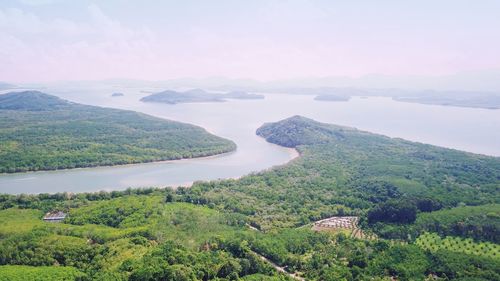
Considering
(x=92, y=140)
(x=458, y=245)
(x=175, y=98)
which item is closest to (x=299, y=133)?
(x=92, y=140)

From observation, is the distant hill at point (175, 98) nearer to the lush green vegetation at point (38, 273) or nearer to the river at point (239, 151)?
the river at point (239, 151)

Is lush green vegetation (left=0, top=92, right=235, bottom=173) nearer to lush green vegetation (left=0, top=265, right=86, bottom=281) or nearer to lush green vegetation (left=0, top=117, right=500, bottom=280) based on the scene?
lush green vegetation (left=0, top=117, right=500, bottom=280)

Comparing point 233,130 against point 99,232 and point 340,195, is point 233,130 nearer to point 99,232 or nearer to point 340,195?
point 340,195

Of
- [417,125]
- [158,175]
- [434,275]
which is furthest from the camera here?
[417,125]

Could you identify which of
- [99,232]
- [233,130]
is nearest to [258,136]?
[233,130]

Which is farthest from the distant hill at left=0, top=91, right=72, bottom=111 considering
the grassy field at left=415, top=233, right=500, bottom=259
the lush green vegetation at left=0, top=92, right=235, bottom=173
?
the grassy field at left=415, top=233, right=500, bottom=259
